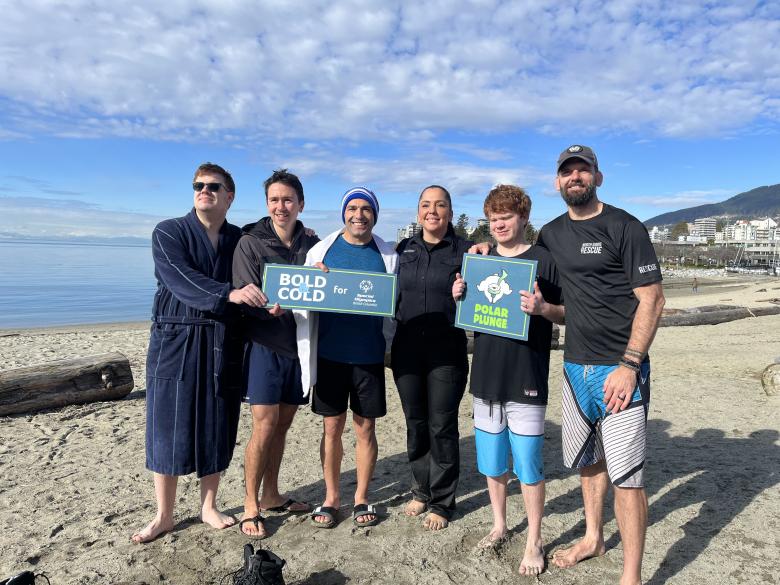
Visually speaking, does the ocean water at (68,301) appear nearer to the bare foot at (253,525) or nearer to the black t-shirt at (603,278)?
the bare foot at (253,525)

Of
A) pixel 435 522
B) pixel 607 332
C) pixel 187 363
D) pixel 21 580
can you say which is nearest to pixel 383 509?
pixel 435 522

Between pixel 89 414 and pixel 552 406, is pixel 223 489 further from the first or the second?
pixel 552 406

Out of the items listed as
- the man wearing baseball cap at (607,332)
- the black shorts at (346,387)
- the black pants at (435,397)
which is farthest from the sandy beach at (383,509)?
the black shorts at (346,387)

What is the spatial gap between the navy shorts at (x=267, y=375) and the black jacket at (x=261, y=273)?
63mm

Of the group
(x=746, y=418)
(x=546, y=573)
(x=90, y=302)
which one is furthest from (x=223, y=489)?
(x=90, y=302)

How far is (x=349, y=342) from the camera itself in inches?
169

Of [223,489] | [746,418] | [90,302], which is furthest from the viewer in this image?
[90,302]

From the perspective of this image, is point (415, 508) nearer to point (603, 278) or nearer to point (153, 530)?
point (153, 530)

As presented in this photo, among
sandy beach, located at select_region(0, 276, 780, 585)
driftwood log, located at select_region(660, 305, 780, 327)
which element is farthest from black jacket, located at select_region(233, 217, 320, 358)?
driftwood log, located at select_region(660, 305, 780, 327)

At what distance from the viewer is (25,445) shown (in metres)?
6.30

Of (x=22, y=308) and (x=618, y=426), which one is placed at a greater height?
(x=618, y=426)

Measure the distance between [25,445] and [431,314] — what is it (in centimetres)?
540

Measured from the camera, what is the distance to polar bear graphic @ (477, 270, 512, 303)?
3830 mm

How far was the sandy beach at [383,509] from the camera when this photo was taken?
3.78 meters
